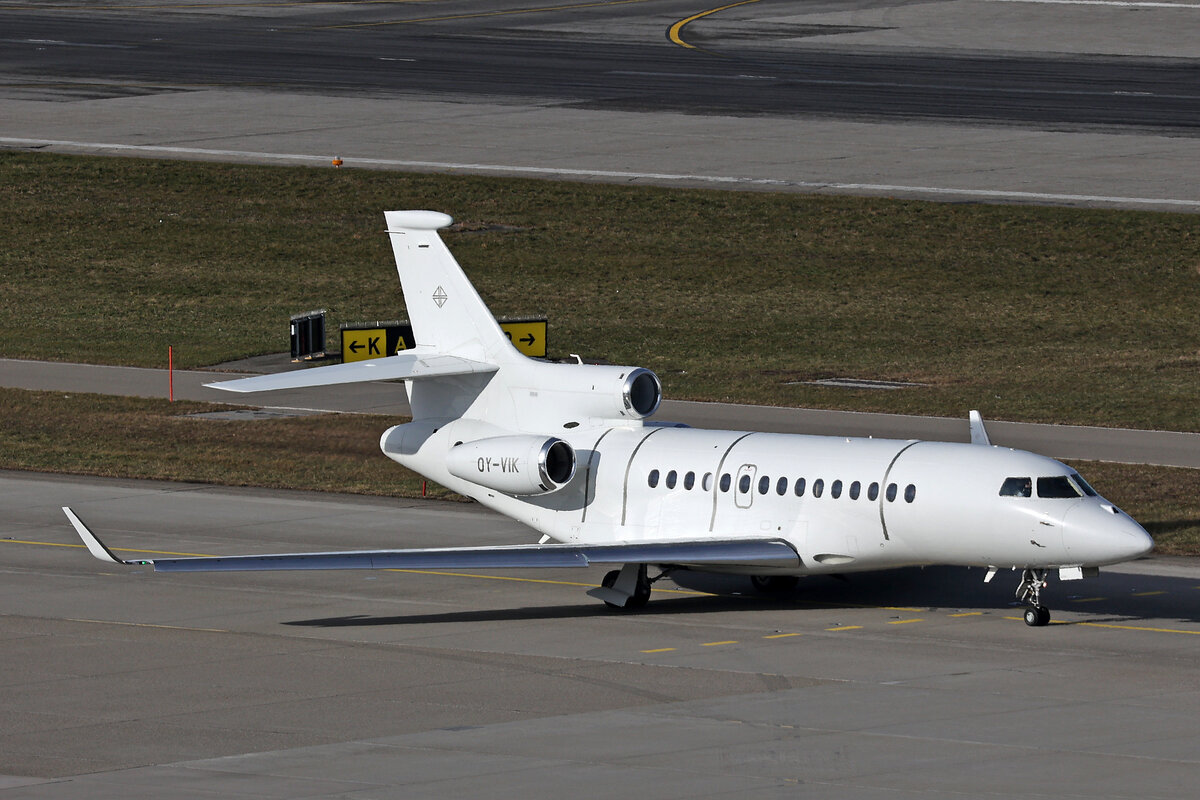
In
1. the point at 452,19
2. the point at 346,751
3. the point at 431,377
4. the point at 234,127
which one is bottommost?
the point at 346,751

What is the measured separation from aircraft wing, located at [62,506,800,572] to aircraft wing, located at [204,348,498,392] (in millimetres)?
2692

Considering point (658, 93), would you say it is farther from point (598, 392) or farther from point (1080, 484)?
point (1080, 484)

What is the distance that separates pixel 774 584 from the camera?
1272 inches

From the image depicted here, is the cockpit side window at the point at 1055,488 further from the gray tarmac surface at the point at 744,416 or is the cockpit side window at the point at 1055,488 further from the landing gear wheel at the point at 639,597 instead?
the gray tarmac surface at the point at 744,416

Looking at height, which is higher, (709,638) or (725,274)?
(725,274)

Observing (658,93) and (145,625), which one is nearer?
(145,625)

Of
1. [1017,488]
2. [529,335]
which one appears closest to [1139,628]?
[1017,488]

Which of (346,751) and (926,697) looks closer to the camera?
(346,751)

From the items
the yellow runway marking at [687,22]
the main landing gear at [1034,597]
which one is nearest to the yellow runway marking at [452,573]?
the main landing gear at [1034,597]

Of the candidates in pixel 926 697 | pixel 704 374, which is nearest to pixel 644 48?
pixel 704 374

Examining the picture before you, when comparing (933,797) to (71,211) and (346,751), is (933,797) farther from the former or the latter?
(71,211)

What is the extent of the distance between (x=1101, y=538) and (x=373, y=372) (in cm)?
1142

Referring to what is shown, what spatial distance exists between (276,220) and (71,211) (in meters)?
8.56

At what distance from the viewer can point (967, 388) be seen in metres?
52.5
